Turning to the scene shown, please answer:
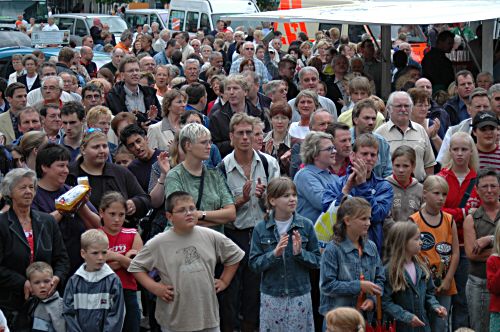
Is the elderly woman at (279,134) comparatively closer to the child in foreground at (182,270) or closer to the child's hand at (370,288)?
the child in foreground at (182,270)

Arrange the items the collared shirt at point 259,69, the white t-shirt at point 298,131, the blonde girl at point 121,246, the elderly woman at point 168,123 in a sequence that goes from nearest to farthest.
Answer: the blonde girl at point 121,246, the white t-shirt at point 298,131, the elderly woman at point 168,123, the collared shirt at point 259,69

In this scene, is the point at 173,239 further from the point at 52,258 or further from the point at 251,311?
the point at 251,311

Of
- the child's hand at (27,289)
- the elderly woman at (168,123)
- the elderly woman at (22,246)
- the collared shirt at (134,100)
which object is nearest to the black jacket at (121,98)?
the collared shirt at (134,100)

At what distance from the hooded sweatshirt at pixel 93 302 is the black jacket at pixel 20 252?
0.23m

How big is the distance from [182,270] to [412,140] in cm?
354

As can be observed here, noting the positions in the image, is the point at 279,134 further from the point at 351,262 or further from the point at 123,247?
the point at 351,262

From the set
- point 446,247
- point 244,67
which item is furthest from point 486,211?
point 244,67

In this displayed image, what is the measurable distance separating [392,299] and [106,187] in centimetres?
260

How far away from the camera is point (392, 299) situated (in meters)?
8.19

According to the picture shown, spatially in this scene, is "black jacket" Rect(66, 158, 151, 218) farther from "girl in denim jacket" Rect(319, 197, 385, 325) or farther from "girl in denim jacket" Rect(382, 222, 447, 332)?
"girl in denim jacket" Rect(382, 222, 447, 332)

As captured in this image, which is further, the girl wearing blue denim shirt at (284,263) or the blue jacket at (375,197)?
the blue jacket at (375,197)

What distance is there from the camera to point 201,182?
8789 mm

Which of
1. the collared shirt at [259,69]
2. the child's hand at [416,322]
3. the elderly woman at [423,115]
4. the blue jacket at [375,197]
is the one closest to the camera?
the child's hand at [416,322]

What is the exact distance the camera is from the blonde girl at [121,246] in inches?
330
